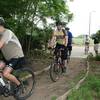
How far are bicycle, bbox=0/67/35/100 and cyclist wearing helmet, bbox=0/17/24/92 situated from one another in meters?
0.16

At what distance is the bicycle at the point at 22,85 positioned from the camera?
8758mm

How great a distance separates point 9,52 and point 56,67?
14.4 feet

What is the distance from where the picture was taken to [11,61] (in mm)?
8781

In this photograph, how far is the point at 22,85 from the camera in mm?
9305

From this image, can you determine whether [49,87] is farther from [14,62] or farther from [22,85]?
[14,62]

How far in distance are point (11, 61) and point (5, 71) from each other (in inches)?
11.3

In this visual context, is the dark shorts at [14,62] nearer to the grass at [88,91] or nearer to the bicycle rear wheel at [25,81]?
the bicycle rear wheel at [25,81]

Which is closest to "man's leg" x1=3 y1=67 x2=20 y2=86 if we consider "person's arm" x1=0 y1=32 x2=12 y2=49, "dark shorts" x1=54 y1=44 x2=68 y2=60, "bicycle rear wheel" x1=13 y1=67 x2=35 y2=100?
"bicycle rear wheel" x1=13 y1=67 x2=35 y2=100

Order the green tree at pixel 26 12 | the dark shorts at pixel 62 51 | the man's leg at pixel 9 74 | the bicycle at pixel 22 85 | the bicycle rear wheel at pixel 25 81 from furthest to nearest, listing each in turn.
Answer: the green tree at pixel 26 12, the dark shorts at pixel 62 51, the bicycle rear wheel at pixel 25 81, the bicycle at pixel 22 85, the man's leg at pixel 9 74

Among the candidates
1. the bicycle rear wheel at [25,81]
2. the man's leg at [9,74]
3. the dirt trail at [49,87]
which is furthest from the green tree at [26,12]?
the man's leg at [9,74]

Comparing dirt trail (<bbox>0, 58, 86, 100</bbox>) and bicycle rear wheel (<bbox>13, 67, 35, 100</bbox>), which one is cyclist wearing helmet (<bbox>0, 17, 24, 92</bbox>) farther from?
dirt trail (<bbox>0, 58, 86, 100</bbox>)

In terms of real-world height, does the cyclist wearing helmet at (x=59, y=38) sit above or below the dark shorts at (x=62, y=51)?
above

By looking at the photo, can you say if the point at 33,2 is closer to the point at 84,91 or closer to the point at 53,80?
the point at 53,80

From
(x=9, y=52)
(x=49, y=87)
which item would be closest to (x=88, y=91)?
(x=49, y=87)
